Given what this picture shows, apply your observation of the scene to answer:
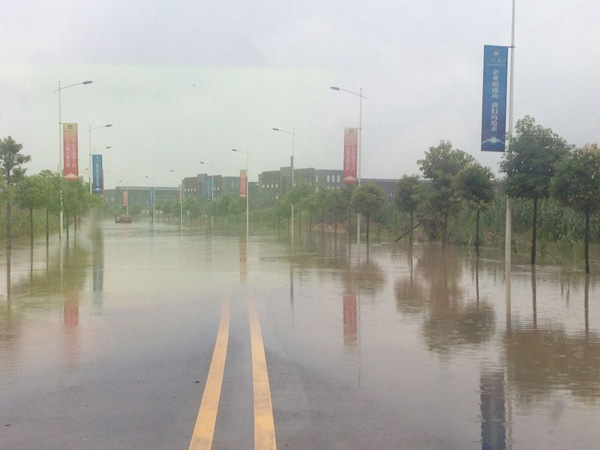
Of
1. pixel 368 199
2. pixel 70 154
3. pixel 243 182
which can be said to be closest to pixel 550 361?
pixel 368 199

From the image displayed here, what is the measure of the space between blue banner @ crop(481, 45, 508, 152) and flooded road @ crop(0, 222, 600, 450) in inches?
142

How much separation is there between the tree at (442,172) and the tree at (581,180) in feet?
43.9

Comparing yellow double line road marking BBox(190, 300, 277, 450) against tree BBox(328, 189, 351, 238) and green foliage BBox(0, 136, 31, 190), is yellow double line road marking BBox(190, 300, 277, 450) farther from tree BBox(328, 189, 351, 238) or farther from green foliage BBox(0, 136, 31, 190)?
tree BBox(328, 189, 351, 238)

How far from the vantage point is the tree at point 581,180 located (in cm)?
1823

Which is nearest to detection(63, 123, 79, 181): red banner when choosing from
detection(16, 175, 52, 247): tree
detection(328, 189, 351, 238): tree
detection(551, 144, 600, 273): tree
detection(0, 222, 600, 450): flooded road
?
detection(16, 175, 52, 247): tree

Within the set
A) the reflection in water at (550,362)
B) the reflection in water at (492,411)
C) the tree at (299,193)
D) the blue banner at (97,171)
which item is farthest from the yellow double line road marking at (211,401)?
the tree at (299,193)

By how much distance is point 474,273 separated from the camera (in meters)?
20.3

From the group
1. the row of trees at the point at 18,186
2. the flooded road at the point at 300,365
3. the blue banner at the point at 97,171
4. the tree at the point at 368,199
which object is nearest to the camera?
the flooded road at the point at 300,365

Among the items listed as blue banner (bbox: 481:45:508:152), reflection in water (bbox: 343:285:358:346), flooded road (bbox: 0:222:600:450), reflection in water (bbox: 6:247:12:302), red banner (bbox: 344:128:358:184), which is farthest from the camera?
red banner (bbox: 344:128:358:184)

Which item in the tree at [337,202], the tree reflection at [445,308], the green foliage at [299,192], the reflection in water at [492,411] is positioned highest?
the green foliage at [299,192]

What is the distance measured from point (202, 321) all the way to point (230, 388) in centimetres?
454

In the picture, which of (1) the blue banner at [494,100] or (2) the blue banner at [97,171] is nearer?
(1) the blue banner at [494,100]

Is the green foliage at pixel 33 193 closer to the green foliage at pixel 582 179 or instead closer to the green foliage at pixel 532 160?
the green foliage at pixel 532 160

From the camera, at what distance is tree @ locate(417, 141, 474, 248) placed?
A: 32.5 m
